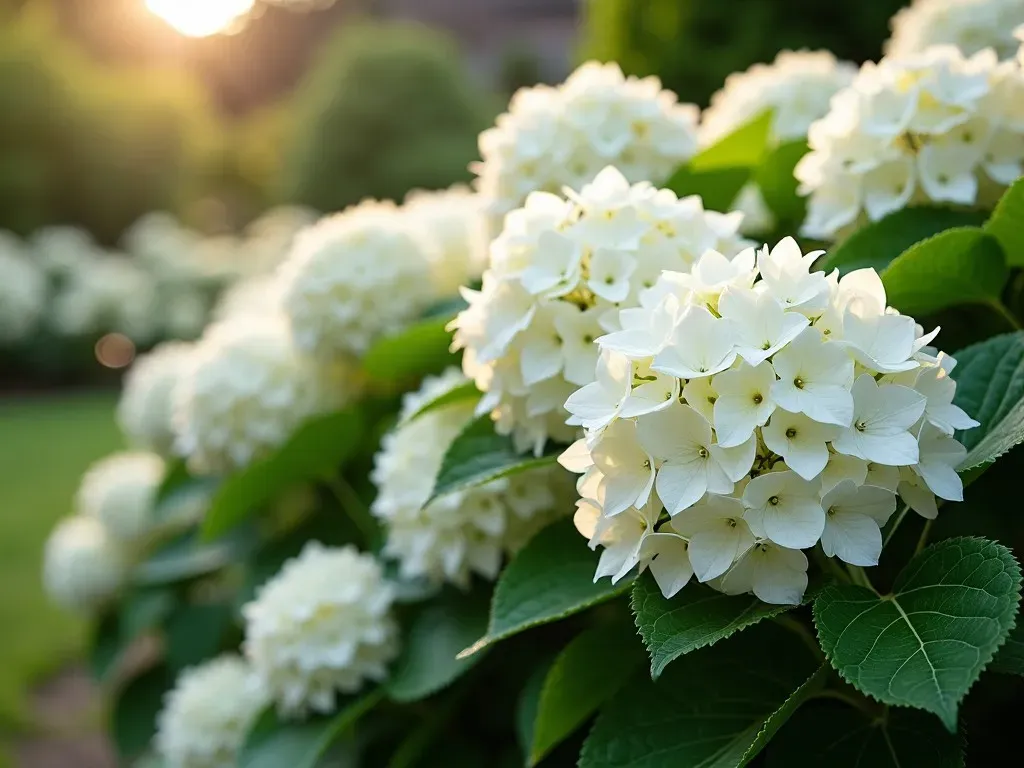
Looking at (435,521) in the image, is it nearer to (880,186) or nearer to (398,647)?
(398,647)

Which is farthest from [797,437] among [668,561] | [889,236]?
[889,236]

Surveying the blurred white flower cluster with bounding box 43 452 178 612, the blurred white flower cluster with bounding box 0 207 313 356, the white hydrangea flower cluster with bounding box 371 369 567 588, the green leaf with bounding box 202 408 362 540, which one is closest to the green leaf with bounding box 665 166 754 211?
the white hydrangea flower cluster with bounding box 371 369 567 588

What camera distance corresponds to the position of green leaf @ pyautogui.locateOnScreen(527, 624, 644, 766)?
3.23ft

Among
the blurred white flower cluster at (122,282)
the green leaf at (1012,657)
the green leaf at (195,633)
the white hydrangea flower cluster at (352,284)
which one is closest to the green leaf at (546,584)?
the green leaf at (1012,657)

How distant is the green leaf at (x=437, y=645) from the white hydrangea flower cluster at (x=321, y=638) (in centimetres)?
4

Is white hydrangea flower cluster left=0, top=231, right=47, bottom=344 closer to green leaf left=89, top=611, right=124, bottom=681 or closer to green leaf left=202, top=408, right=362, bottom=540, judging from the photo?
green leaf left=89, top=611, right=124, bottom=681

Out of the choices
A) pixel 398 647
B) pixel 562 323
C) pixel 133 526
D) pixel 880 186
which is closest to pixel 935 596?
pixel 562 323

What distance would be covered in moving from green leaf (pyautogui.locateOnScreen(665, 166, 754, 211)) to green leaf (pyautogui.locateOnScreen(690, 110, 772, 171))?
0.02 m

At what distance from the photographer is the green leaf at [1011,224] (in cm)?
94

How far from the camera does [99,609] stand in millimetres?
2301

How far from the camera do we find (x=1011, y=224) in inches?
38.1

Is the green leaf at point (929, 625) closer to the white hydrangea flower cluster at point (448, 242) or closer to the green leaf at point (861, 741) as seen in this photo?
the green leaf at point (861, 741)

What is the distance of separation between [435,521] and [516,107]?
22.3 inches

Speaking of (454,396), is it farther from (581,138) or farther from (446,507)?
(581,138)
